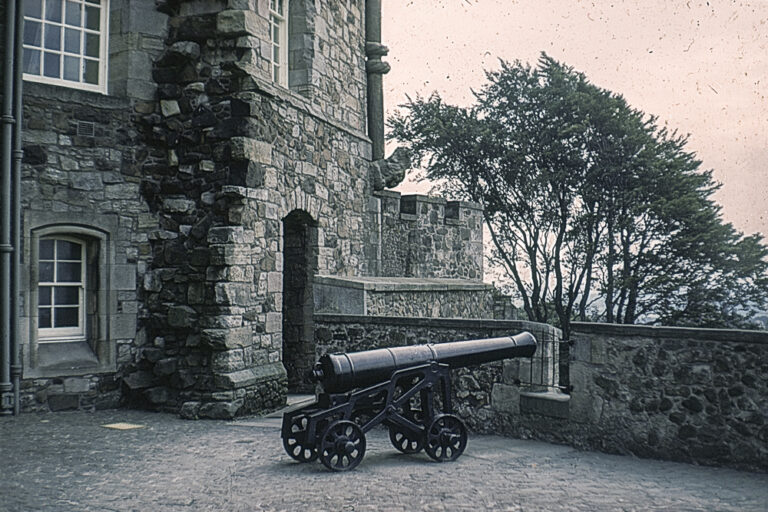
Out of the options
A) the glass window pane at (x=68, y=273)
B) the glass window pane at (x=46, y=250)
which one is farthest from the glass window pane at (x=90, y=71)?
the glass window pane at (x=68, y=273)

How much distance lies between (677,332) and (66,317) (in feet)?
A: 23.3

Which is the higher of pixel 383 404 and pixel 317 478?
pixel 383 404

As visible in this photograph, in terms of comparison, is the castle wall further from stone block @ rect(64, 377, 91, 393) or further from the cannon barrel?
the cannon barrel

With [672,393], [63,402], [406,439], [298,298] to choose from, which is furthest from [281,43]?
[672,393]

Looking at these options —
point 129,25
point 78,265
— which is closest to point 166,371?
point 78,265

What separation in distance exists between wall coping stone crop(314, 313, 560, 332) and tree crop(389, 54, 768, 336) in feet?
47.8

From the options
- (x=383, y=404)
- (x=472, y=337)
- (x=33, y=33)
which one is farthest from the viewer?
(x=33, y=33)

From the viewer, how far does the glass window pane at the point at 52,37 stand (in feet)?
31.9

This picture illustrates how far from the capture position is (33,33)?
31.6 feet

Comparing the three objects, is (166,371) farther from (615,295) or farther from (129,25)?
(615,295)

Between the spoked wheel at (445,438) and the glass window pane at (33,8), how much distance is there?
6.90 m

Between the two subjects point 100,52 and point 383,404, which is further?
point 100,52

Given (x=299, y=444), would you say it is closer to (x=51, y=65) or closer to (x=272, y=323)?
→ (x=272, y=323)

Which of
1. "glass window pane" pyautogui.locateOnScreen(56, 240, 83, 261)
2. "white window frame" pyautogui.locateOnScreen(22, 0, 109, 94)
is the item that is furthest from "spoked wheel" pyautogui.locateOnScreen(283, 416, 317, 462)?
"white window frame" pyautogui.locateOnScreen(22, 0, 109, 94)
